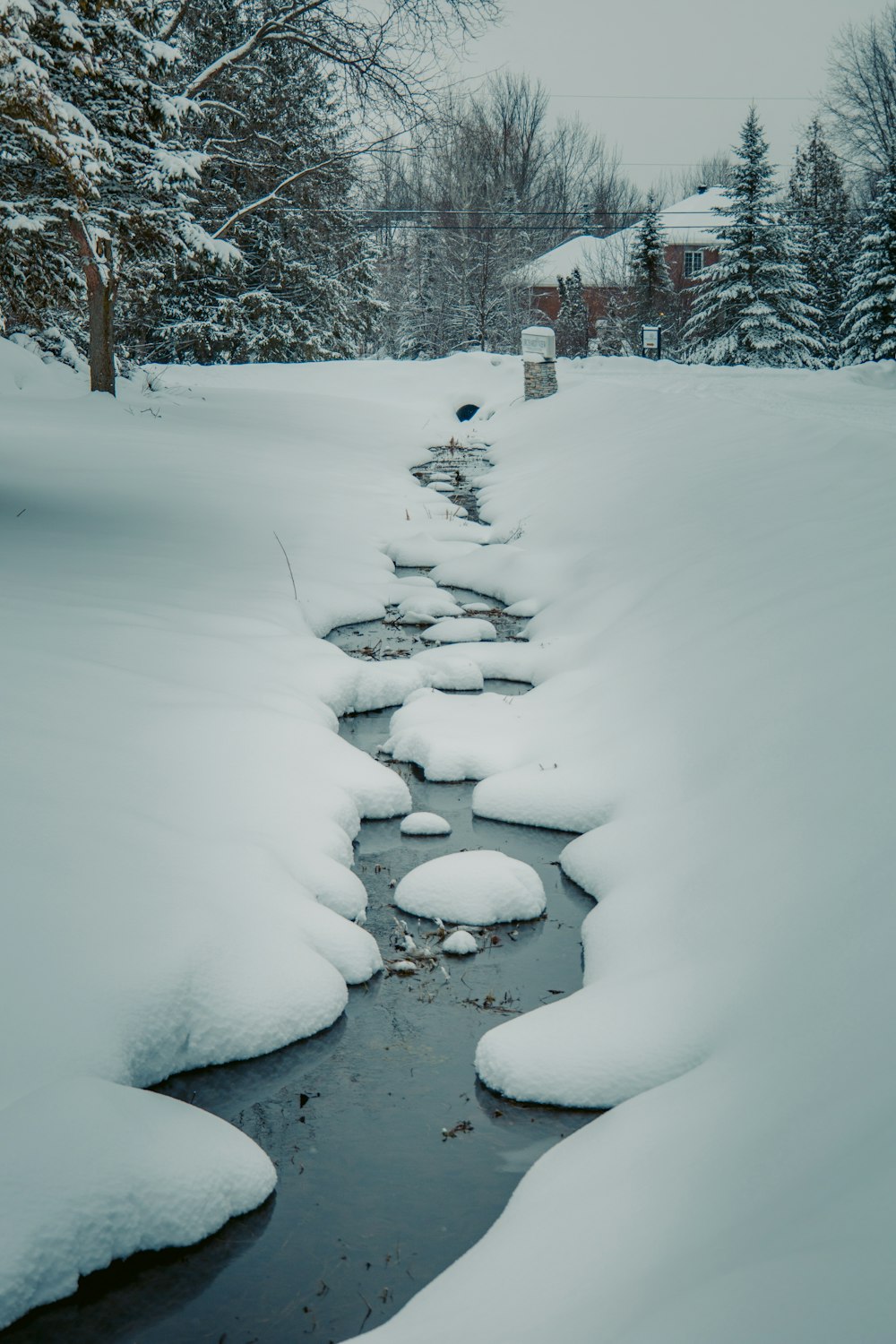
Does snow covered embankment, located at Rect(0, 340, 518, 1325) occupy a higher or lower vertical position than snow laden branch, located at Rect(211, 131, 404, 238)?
lower

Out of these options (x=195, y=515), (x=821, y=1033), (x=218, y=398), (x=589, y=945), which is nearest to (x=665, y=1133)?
(x=821, y=1033)

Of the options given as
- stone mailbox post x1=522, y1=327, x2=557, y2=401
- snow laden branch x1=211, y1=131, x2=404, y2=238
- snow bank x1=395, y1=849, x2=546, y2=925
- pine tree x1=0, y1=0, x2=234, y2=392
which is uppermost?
snow laden branch x1=211, y1=131, x2=404, y2=238

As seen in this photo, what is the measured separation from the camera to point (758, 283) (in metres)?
25.6

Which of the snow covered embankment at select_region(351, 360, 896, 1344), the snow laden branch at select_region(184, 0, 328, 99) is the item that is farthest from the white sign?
the snow covered embankment at select_region(351, 360, 896, 1344)

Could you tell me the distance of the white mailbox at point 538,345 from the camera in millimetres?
17734

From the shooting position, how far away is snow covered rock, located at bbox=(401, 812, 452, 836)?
5.46 m

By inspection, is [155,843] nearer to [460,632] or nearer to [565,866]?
[565,866]

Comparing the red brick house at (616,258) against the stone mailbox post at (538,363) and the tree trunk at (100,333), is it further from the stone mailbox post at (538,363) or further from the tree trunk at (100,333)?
the tree trunk at (100,333)

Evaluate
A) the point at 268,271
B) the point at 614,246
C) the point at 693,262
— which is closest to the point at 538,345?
the point at 268,271

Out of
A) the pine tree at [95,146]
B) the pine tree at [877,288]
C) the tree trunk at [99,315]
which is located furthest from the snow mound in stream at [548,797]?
the pine tree at [877,288]

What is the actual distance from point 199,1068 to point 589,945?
1545 mm

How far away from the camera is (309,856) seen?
4.74m

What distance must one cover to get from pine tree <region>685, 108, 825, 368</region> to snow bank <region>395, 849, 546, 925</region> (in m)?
22.5

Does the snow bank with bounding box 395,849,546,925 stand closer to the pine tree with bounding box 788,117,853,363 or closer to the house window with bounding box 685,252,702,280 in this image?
the pine tree with bounding box 788,117,853,363
